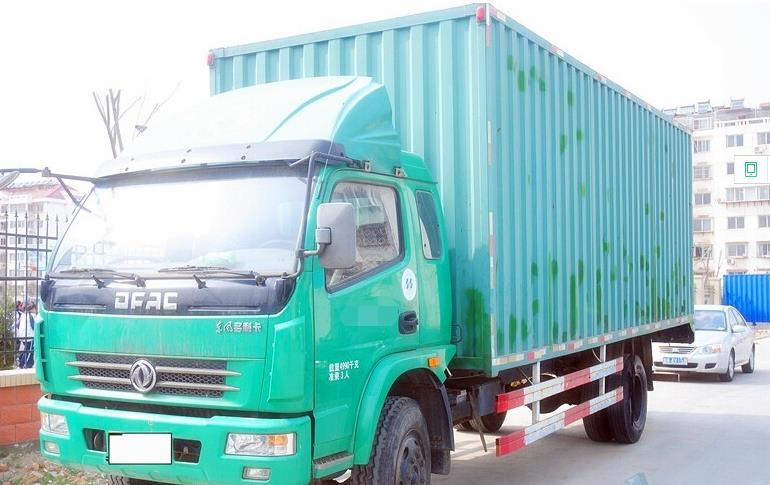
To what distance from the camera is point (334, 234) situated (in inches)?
162

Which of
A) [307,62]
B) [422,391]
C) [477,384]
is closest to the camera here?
[422,391]

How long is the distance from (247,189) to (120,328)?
0.98m

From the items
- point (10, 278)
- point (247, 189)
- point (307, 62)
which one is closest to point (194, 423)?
point (247, 189)

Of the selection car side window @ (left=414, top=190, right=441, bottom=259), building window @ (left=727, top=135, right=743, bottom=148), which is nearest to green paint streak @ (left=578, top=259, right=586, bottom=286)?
car side window @ (left=414, top=190, right=441, bottom=259)

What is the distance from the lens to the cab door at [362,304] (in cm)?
427

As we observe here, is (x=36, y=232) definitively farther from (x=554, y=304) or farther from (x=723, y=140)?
(x=723, y=140)

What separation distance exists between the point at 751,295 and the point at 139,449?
35301 millimetres

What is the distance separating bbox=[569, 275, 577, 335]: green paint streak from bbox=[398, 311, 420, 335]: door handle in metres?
2.41

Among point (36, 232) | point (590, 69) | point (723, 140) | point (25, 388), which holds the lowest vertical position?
point (25, 388)

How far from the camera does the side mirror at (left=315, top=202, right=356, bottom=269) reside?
4.10 m

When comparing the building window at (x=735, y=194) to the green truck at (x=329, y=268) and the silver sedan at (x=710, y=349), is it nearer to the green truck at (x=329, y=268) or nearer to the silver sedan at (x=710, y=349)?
the silver sedan at (x=710, y=349)

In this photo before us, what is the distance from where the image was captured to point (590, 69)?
7.67 m

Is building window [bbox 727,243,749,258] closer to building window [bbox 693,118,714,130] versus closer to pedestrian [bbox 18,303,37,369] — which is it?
building window [bbox 693,118,714,130]

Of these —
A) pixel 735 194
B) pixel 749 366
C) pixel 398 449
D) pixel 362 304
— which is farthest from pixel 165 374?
pixel 735 194
